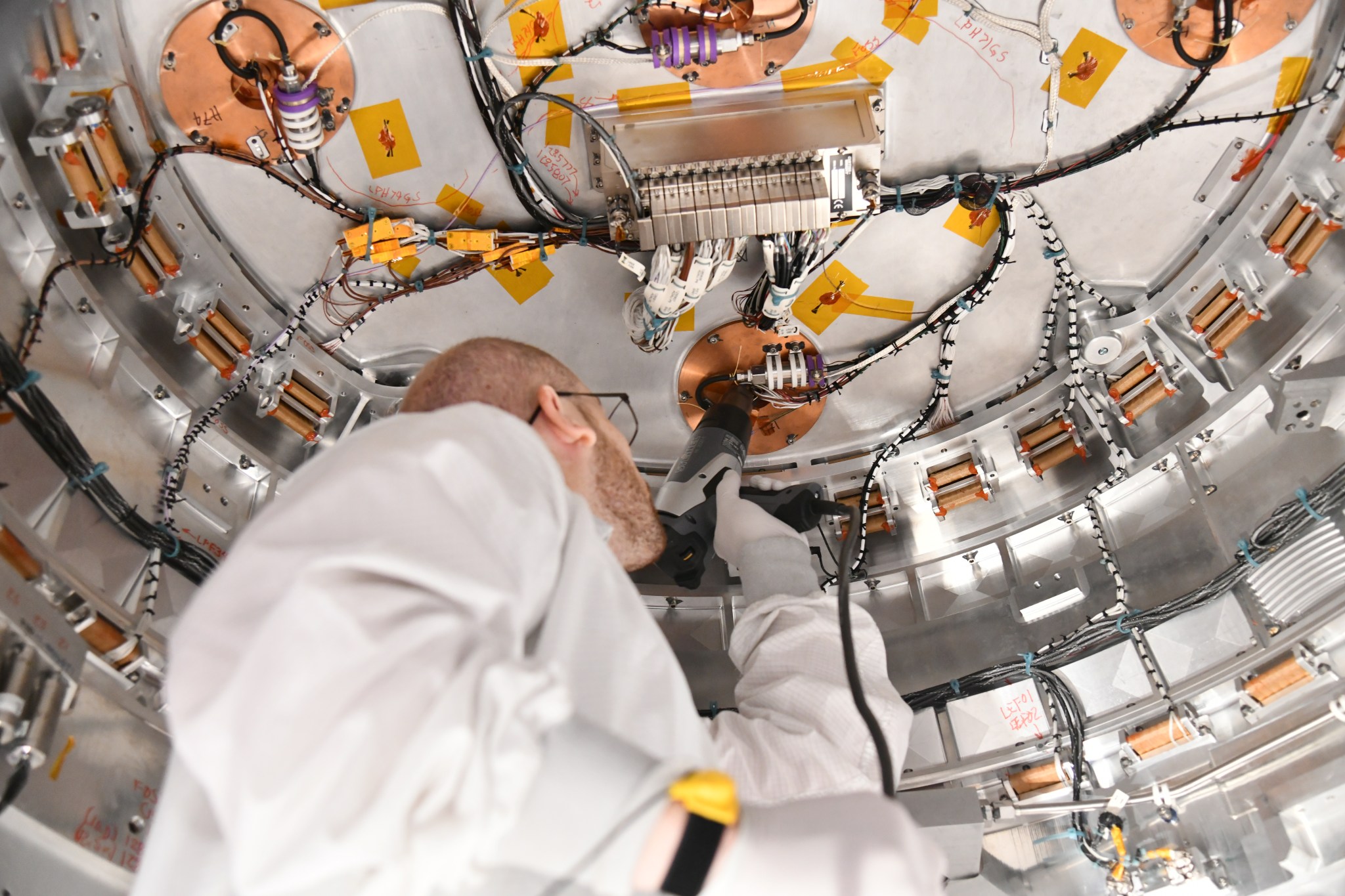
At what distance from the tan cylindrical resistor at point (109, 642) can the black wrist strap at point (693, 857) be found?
1249mm

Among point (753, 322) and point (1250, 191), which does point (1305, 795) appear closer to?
point (1250, 191)

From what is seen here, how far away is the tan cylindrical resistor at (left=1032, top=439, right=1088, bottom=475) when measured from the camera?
220 centimetres

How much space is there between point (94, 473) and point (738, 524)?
4.00 feet

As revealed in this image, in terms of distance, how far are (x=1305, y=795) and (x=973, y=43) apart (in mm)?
1643

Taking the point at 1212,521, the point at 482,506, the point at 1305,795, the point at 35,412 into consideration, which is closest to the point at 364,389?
the point at 35,412

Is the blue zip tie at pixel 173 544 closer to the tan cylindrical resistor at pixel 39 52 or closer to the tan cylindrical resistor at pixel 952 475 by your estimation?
the tan cylindrical resistor at pixel 39 52

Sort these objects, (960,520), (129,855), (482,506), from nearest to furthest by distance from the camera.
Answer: (482,506) < (129,855) < (960,520)

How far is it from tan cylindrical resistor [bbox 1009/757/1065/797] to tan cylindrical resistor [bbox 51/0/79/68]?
7.86ft

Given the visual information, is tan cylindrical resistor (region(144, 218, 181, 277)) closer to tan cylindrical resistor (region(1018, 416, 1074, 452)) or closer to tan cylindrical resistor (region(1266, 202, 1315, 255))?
tan cylindrical resistor (region(1018, 416, 1074, 452))

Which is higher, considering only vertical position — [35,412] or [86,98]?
[86,98]

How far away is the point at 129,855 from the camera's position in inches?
61.1

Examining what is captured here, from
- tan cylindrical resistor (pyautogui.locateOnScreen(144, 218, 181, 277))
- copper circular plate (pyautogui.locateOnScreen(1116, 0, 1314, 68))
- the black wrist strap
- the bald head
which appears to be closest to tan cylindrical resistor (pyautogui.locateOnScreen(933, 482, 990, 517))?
copper circular plate (pyautogui.locateOnScreen(1116, 0, 1314, 68))

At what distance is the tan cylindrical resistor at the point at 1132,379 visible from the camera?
83.0 inches

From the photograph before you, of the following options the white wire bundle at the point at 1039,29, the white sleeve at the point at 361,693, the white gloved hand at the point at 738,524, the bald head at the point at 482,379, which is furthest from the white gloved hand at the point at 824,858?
the white wire bundle at the point at 1039,29
